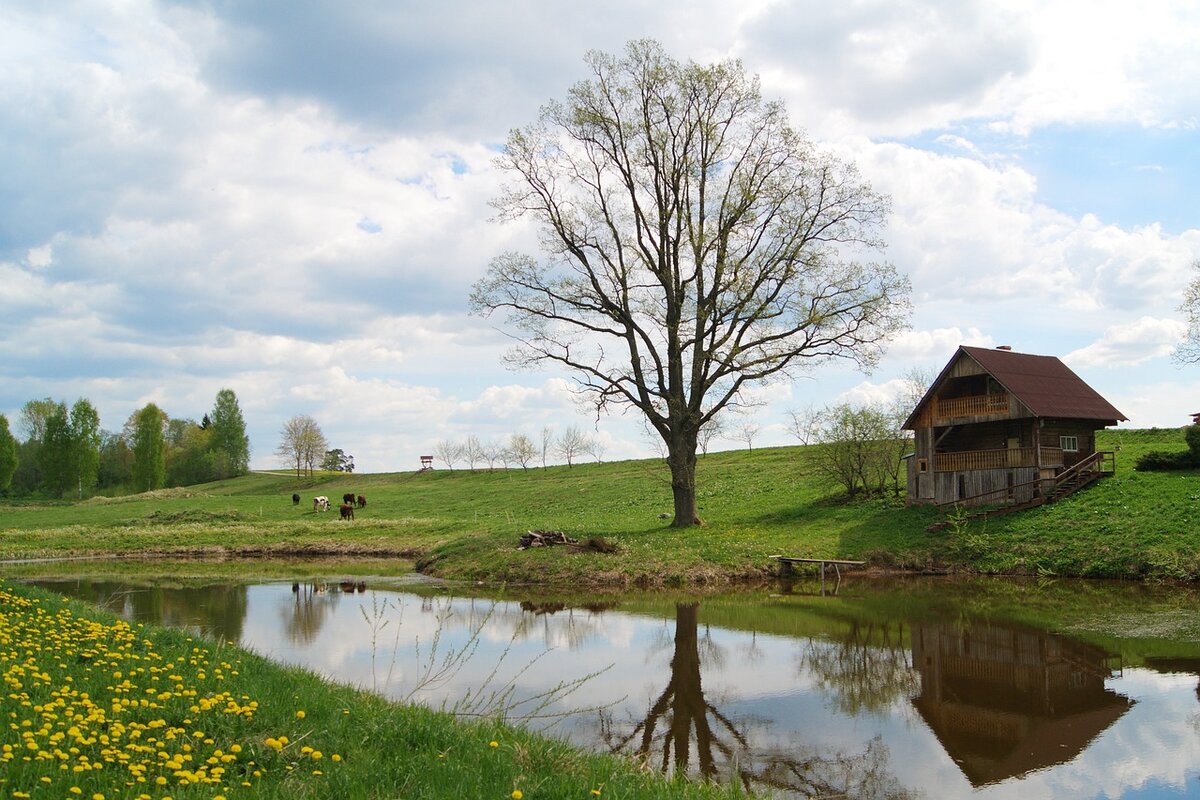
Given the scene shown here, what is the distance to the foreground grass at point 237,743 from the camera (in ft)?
20.6

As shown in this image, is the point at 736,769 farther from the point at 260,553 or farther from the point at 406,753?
the point at 260,553

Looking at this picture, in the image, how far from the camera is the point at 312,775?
6832 millimetres

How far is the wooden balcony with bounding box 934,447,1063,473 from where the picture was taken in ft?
119

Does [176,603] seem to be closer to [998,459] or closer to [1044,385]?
[998,459]

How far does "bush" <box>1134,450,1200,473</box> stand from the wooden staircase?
1800mm

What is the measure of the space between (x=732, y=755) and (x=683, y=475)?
25220 mm

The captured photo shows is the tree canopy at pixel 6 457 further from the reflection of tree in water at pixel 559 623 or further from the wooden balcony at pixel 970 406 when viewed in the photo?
the wooden balcony at pixel 970 406

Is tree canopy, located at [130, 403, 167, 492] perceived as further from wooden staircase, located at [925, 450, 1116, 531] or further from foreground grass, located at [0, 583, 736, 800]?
foreground grass, located at [0, 583, 736, 800]

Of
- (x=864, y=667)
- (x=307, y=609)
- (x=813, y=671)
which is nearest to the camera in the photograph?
(x=813, y=671)

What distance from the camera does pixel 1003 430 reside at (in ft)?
130

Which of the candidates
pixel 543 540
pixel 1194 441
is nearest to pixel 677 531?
pixel 543 540

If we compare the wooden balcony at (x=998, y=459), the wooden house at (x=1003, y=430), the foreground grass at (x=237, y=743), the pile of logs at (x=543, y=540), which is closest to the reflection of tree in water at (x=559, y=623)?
the pile of logs at (x=543, y=540)

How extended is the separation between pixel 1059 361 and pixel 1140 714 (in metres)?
34.2

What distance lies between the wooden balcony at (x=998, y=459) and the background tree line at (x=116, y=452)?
9481 centimetres
